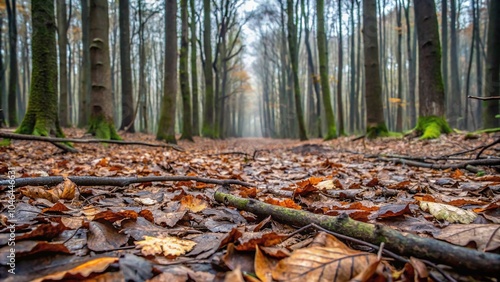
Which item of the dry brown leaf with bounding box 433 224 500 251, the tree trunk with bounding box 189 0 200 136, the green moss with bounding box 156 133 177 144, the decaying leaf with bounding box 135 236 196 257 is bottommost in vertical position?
the decaying leaf with bounding box 135 236 196 257

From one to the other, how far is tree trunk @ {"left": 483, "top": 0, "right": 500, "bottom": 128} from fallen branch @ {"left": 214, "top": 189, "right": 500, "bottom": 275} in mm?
8735

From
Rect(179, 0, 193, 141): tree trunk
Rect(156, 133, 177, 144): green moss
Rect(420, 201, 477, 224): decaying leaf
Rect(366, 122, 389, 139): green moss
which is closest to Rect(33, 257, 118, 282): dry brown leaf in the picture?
Rect(420, 201, 477, 224): decaying leaf

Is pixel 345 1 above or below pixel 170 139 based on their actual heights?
above

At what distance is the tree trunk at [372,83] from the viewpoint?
8.42 m

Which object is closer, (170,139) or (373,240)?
(373,240)

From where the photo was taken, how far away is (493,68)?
7.51 metres

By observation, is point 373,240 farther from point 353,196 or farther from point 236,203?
point 353,196

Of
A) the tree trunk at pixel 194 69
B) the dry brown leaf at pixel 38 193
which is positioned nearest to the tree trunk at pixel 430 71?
the dry brown leaf at pixel 38 193

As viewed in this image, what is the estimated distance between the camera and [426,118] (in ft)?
22.0

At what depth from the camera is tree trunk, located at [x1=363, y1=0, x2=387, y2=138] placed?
842cm

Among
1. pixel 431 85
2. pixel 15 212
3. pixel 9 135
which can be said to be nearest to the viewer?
pixel 15 212

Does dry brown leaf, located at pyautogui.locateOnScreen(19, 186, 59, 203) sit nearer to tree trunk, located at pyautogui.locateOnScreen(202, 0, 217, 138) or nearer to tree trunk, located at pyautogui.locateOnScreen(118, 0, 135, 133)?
tree trunk, located at pyautogui.locateOnScreen(118, 0, 135, 133)

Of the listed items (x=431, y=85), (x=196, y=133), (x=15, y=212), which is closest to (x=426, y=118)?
(x=431, y=85)

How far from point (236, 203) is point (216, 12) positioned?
16.5 meters
